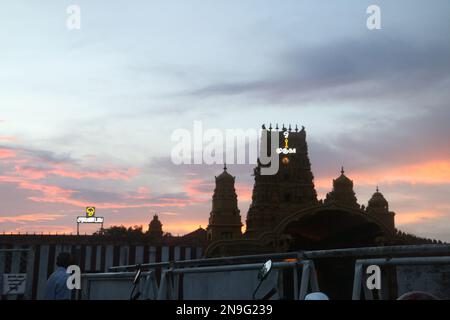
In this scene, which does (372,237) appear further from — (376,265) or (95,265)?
(376,265)

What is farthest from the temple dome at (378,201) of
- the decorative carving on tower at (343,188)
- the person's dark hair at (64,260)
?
the person's dark hair at (64,260)

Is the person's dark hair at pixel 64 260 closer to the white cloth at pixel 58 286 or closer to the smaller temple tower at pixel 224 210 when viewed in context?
the white cloth at pixel 58 286

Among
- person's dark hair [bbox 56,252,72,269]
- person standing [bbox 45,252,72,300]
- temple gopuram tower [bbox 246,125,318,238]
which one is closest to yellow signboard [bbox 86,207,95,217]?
temple gopuram tower [bbox 246,125,318,238]

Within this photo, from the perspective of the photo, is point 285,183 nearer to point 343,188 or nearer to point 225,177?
point 343,188

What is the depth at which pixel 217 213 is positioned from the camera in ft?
160

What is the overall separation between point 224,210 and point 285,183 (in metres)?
13.8

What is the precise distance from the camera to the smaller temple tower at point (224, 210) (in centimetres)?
4681

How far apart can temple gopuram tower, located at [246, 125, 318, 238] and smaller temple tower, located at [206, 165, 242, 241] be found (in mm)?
5117

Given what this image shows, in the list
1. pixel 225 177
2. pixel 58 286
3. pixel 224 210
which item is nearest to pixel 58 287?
pixel 58 286

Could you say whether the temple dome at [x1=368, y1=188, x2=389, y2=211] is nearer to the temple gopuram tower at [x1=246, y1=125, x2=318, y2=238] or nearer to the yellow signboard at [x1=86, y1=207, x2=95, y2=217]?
the temple gopuram tower at [x1=246, y1=125, x2=318, y2=238]

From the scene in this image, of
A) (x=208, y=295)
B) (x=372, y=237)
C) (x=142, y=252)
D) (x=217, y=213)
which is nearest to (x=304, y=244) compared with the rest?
(x=372, y=237)

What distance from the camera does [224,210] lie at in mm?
48594
